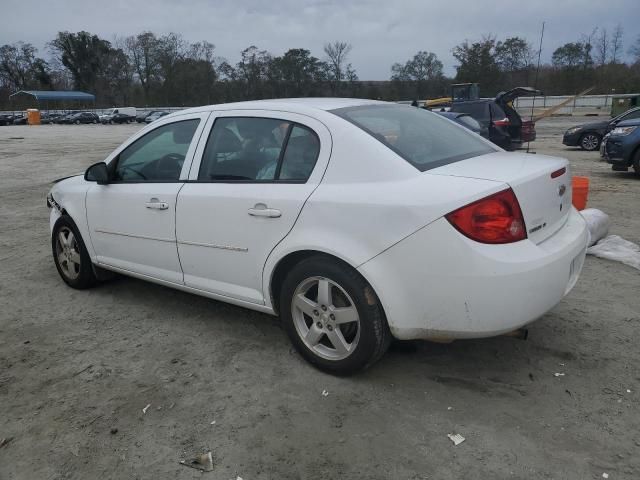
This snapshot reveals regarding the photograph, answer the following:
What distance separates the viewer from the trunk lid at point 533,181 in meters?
2.77

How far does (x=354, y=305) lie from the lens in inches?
115

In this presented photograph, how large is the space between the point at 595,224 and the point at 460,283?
3.53m

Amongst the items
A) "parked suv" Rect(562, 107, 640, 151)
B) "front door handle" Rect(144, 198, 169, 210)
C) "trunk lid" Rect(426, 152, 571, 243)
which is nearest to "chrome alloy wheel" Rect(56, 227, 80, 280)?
"front door handle" Rect(144, 198, 169, 210)

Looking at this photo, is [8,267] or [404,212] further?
[8,267]

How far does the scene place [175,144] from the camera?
3.95 metres

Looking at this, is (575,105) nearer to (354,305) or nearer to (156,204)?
(156,204)

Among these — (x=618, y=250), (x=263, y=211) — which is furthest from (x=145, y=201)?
(x=618, y=250)

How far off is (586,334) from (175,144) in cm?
319

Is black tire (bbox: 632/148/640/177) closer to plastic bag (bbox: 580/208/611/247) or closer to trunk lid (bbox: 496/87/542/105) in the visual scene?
trunk lid (bbox: 496/87/542/105)

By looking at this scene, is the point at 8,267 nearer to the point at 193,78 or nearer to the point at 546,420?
the point at 546,420

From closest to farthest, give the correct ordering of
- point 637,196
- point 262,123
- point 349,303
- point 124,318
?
point 349,303 < point 262,123 < point 124,318 < point 637,196

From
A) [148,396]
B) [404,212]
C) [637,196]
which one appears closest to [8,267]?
[148,396]

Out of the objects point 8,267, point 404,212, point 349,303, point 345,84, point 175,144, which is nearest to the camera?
point 404,212

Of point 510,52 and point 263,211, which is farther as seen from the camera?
point 510,52
